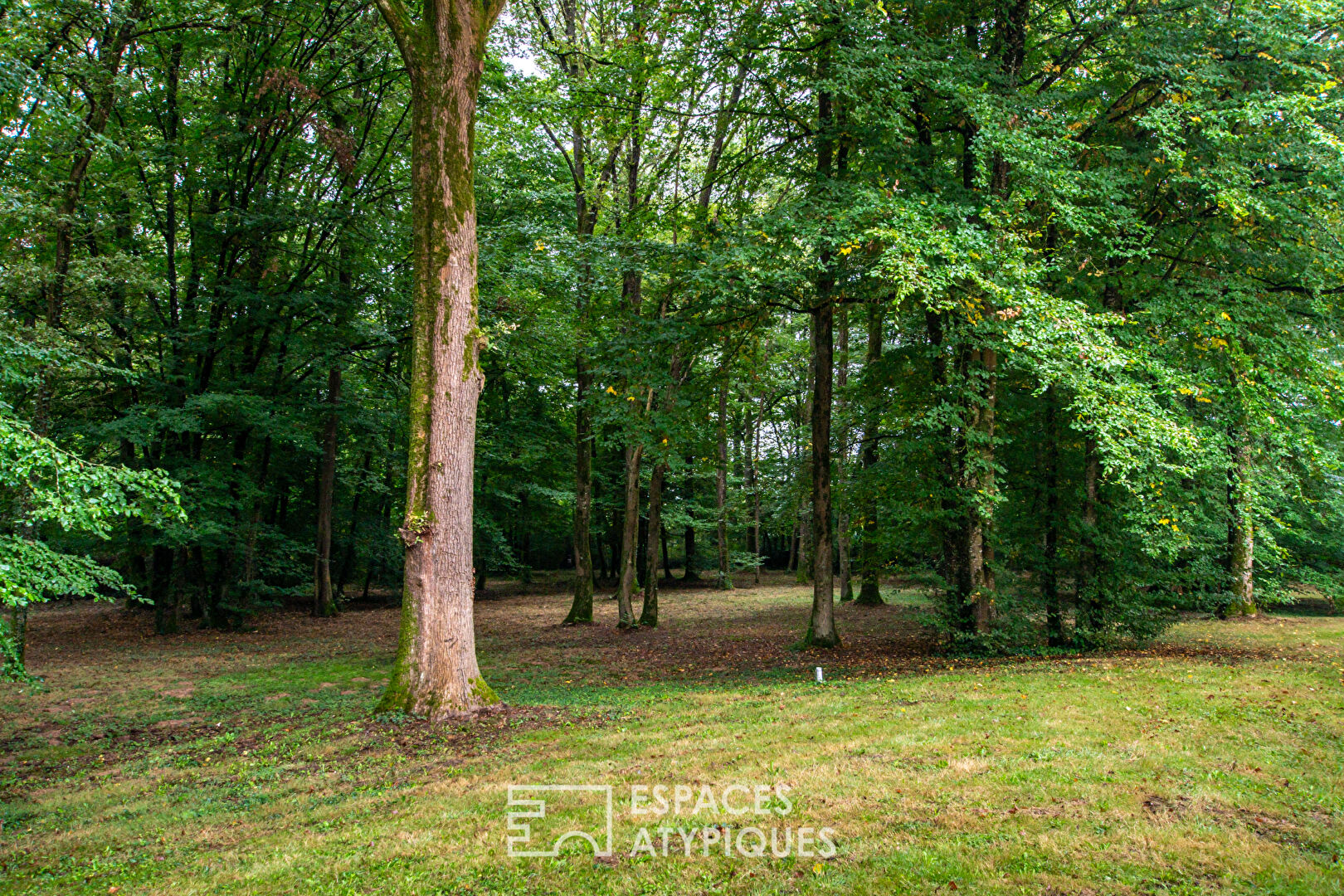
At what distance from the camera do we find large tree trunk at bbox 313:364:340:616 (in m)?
19.1

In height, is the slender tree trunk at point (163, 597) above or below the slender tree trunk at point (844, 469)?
below

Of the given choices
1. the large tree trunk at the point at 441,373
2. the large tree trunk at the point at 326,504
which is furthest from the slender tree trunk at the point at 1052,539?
the large tree trunk at the point at 326,504

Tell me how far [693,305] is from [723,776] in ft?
23.8

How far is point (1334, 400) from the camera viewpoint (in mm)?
9141

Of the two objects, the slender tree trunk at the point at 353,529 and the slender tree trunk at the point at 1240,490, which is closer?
the slender tree trunk at the point at 1240,490

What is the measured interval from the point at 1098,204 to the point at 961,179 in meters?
2.14

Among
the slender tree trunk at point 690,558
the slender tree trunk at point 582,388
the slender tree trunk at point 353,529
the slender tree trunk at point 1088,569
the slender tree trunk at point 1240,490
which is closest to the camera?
the slender tree trunk at point 1240,490

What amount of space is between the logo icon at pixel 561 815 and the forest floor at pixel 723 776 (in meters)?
0.07

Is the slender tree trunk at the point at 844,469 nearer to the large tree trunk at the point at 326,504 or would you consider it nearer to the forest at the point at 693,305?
the forest at the point at 693,305

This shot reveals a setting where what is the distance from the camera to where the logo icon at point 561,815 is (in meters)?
4.18

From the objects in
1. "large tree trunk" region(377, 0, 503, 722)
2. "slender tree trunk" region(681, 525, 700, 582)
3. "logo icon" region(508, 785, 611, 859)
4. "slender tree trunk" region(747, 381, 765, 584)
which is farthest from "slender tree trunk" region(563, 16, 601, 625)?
"slender tree trunk" region(681, 525, 700, 582)

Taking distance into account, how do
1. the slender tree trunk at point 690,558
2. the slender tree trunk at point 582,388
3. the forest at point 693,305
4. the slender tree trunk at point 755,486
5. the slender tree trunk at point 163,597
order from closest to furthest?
the forest at point 693,305, the slender tree trunk at point 582,388, the slender tree trunk at point 163,597, the slender tree trunk at point 755,486, the slender tree trunk at point 690,558

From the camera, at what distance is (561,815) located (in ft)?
15.4

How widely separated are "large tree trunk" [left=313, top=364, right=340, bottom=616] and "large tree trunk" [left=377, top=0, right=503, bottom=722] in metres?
12.2
